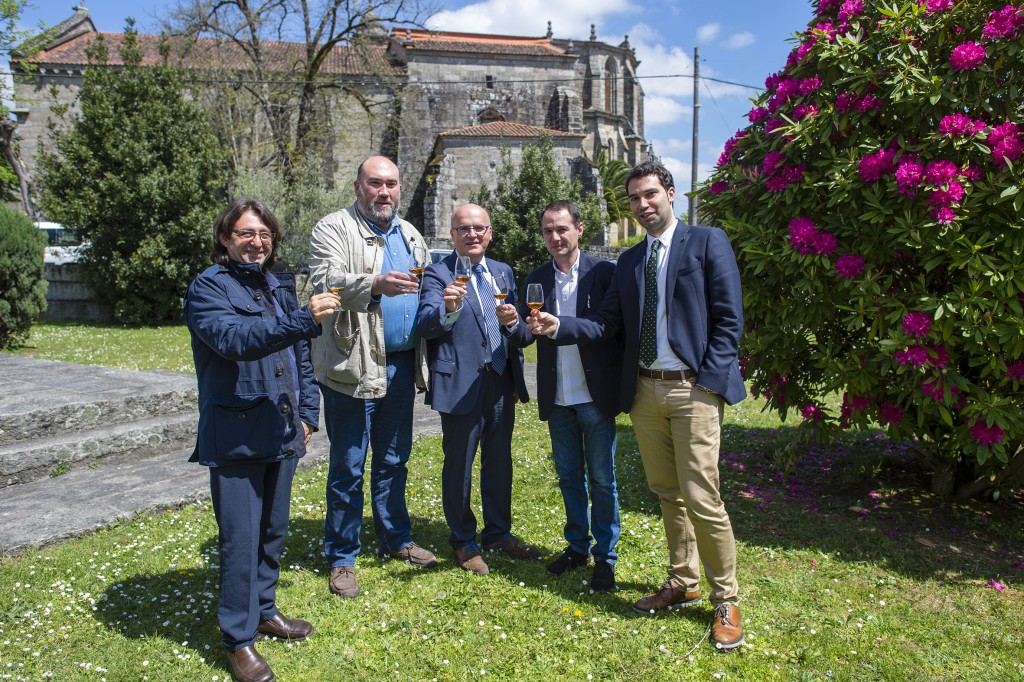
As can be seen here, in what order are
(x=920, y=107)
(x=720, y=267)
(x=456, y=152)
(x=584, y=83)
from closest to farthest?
(x=720, y=267)
(x=920, y=107)
(x=456, y=152)
(x=584, y=83)

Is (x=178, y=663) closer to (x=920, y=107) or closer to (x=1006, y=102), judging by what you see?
(x=920, y=107)

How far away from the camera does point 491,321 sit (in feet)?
14.9

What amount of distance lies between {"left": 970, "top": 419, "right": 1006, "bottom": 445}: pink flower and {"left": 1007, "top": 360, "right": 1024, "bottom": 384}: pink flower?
0.36m

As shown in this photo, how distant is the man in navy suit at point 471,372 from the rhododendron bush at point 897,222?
2.17 m

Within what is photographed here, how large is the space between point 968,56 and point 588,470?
3792mm

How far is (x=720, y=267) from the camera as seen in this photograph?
3.70 meters

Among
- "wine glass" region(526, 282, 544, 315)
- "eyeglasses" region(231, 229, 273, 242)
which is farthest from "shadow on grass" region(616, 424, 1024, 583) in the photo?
"eyeglasses" region(231, 229, 273, 242)

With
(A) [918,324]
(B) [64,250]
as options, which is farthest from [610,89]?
(A) [918,324]

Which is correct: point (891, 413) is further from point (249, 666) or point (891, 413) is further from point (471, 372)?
point (249, 666)

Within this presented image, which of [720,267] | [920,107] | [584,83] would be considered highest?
[584,83]

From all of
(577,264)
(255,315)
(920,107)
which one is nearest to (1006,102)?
(920,107)

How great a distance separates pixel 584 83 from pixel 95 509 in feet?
155

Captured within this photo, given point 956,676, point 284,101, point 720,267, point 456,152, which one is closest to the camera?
point 956,676

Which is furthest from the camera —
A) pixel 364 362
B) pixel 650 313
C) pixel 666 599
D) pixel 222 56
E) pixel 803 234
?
pixel 222 56
